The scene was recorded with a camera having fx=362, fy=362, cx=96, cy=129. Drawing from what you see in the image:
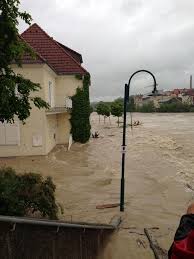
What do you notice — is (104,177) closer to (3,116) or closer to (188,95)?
(3,116)

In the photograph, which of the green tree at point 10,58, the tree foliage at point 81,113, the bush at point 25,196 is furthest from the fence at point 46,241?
the tree foliage at point 81,113

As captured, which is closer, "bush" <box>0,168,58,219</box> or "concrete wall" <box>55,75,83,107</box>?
"bush" <box>0,168,58,219</box>

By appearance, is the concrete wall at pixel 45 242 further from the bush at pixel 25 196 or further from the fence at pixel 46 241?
the bush at pixel 25 196

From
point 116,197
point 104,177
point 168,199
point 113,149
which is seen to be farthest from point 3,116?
point 113,149

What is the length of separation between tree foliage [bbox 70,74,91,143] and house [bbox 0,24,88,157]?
423mm

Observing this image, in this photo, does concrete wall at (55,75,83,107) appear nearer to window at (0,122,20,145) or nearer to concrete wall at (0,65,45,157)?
concrete wall at (0,65,45,157)

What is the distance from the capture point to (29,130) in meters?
21.5

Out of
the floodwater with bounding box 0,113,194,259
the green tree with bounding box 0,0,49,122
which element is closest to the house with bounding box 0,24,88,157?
the floodwater with bounding box 0,113,194,259

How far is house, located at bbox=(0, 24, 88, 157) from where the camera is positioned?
21.2 m

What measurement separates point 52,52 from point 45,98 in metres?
6.98

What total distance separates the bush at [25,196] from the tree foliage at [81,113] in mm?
17861

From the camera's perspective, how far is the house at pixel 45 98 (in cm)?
2119

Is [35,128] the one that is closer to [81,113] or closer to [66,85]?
[81,113]

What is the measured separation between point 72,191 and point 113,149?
15071 millimetres
